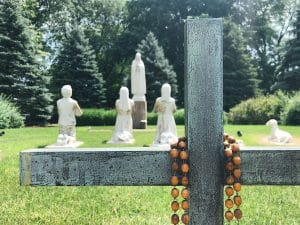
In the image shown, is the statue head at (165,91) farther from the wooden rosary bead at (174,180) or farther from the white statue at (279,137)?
the wooden rosary bead at (174,180)

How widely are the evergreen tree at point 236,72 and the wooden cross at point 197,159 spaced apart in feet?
105

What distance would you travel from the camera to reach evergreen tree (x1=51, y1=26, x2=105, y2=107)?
3316 cm

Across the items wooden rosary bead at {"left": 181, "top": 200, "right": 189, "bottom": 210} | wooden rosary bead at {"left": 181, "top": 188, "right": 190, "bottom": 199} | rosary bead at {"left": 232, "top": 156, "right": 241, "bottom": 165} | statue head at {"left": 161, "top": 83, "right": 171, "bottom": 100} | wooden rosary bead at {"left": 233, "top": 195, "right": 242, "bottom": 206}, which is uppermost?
statue head at {"left": 161, "top": 83, "right": 171, "bottom": 100}

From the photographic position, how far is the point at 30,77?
92.8ft

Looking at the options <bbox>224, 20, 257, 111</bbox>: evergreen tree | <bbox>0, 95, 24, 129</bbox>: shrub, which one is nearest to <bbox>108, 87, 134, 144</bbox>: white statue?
<bbox>0, 95, 24, 129</bbox>: shrub

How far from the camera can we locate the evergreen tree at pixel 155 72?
33.3 meters

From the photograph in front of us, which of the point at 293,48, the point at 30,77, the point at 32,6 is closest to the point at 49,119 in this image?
the point at 30,77

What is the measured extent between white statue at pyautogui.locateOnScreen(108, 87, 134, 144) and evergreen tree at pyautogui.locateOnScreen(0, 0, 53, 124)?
43.5ft

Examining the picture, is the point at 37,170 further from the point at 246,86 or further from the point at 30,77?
the point at 246,86

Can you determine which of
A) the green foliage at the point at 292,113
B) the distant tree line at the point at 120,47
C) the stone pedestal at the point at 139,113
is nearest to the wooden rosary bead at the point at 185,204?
the stone pedestal at the point at 139,113

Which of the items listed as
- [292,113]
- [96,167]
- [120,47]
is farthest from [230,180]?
[120,47]

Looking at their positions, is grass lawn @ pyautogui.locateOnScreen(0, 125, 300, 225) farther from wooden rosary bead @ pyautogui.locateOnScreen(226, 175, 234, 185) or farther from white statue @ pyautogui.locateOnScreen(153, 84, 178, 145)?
white statue @ pyautogui.locateOnScreen(153, 84, 178, 145)

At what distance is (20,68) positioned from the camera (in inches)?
1097

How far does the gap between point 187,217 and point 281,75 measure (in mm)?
32552
